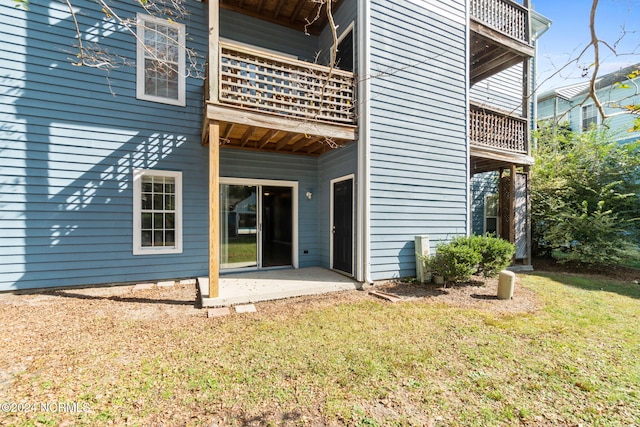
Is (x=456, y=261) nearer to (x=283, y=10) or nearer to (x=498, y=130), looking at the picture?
(x=498, y=130)

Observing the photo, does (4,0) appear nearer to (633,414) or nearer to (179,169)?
(179,169)

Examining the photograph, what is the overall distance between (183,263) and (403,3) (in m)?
7.42

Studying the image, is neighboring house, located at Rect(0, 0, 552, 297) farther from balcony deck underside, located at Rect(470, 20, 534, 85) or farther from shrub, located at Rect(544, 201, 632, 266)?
shrub, located at Rect(544, 201, 632, 266)

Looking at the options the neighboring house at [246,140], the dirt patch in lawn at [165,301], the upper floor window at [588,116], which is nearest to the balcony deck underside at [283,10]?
the neighboring house at [246,140]

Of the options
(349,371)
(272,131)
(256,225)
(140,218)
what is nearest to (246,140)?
(272,131)

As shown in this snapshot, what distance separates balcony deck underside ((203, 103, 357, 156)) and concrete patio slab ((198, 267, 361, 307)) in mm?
2816

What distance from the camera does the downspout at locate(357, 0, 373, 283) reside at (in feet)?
18.1

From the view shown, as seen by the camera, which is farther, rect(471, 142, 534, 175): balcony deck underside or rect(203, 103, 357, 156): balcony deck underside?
rect(471, 142, 534, 175): balcony deck underside

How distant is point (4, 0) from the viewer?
15.4 ft

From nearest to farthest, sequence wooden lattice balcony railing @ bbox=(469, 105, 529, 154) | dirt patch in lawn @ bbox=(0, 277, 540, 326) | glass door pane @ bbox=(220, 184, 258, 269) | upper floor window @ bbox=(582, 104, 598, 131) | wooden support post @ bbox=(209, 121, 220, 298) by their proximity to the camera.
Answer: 1. dirt patch in lawn @ bbox=(0, 277, 540, 326)
2. wooden support post @ bbox=(209, 121, 220, 298)
3. glass door pane @ bbox=(220, 184, 258, 269)
4. wooden lattice balcony railing @ bbox=(469, 105, 529, 154)
5. upper floor window @ bbox=(582, 104, 598, 131)

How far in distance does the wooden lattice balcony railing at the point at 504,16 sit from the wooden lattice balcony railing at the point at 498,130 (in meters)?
2.00

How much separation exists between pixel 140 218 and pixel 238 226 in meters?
2.02

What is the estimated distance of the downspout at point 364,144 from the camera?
5.50 m

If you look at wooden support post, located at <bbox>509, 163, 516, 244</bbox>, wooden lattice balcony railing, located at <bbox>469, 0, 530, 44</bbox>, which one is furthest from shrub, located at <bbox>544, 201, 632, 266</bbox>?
wooden lattice balcony railing, located at <bbox>469, 0, 530, 44</bbox>
